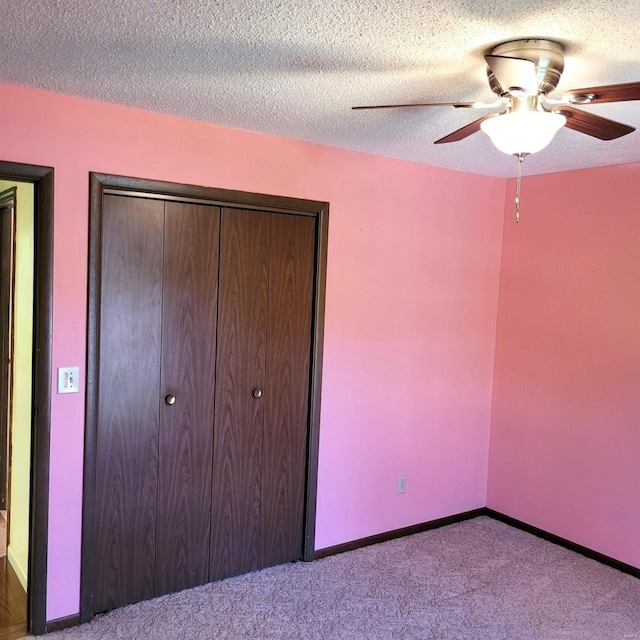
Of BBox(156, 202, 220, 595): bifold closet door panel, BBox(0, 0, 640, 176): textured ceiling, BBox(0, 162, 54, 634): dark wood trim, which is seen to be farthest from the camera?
BBox(156, 202, 220, 595): bifold closet door panel

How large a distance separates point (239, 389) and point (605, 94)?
2031 mm

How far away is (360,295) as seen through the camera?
342 centimetres

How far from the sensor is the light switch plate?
255cm

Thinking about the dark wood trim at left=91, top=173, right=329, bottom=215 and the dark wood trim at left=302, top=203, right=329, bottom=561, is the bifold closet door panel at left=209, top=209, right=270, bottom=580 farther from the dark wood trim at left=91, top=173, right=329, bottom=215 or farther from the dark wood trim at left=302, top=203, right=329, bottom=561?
the dark wood trim at left=302, top=203, right=329, bottom=561

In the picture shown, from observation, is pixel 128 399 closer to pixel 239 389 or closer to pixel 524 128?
pixel 239 389

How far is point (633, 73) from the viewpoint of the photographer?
2000 mm

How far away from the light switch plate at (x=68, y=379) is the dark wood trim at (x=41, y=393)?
0.04m

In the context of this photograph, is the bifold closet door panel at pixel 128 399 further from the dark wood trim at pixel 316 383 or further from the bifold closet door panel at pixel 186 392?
the dark wood trim at pixel 316 383

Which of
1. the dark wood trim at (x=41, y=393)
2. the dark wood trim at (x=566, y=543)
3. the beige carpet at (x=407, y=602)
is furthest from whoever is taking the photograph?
the dark wood trim at (x=566, y=543)

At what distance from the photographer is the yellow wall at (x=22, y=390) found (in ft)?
9.35

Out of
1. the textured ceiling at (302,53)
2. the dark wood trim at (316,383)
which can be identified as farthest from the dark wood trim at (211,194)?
the textured ceiling at (302,53)

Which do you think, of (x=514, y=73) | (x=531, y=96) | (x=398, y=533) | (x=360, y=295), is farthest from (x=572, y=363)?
(x=514, y=73)

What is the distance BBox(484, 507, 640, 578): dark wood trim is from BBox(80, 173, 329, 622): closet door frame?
1555 millimetres

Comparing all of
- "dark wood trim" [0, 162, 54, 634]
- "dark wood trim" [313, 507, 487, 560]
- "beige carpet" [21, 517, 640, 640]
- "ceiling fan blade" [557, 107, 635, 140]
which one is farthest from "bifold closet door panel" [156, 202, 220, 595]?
"ceiling fan blade" [557, 107, 635, 140]
